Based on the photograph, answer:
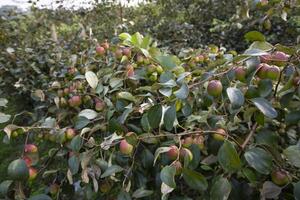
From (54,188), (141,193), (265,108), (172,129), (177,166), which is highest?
(265,108)

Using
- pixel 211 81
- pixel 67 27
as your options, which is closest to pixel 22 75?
pixel 211 81

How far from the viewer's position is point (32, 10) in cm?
604

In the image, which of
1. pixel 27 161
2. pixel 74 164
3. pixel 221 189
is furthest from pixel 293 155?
pixel 27 161

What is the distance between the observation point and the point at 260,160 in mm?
895

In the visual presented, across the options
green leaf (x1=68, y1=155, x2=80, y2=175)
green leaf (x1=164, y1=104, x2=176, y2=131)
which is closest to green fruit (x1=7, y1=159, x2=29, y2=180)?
green leaf (x1=68, y1=155, x2=80, y2=175)

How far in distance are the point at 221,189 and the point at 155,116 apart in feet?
0.77

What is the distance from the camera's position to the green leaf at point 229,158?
2.81ft

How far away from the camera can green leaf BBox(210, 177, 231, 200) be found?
2.89 feet

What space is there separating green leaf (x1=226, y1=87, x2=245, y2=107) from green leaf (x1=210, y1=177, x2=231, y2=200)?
18cm

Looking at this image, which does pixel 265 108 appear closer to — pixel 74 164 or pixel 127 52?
pixel 74 164

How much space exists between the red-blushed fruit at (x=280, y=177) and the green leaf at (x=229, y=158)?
4.4 inches

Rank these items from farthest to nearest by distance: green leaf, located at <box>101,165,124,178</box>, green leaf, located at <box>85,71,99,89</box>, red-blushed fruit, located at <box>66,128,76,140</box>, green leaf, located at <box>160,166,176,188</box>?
green leaf, located at <box>85,71,99,89</box> < red-blushed fruit, located at <box>66,128,76,140</box> < green leaf, located at <box>101,165,124,178</box> < green leaf, located at <box>160,166,176,188</box>

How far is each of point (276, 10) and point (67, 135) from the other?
35.9 inches

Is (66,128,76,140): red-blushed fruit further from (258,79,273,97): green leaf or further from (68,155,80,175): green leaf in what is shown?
(258,79,273,97): green leaf
